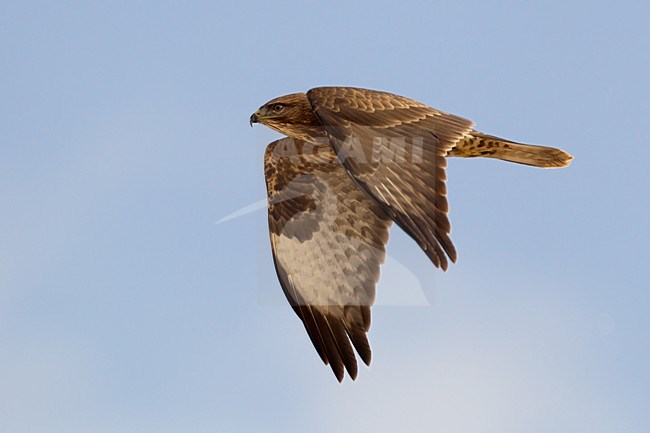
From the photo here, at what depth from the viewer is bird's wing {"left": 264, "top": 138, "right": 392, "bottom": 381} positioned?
9.75 m

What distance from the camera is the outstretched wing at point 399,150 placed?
758 cm

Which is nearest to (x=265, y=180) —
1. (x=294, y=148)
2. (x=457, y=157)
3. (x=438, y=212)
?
(x=294, y=148)

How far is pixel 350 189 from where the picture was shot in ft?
35.1

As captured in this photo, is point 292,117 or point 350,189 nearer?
point 292,117

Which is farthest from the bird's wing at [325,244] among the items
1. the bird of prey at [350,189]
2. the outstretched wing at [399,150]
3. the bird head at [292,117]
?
the outstretched wing at [399,150]

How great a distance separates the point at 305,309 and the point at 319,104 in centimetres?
214

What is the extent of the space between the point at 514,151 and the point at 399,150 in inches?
82.7

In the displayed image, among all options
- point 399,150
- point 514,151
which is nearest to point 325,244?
point 514,151

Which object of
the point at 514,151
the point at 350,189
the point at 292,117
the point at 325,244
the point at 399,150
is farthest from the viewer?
the point at 350,189

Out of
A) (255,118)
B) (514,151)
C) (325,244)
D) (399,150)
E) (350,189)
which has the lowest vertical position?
(325,244)

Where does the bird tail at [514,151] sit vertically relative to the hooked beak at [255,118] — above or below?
below

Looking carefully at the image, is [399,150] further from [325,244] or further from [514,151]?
[325,244]

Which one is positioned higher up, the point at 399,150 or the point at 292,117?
the point at 292,117

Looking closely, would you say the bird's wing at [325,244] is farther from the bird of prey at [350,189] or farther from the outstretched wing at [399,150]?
the outstretched wing at [399,150]
